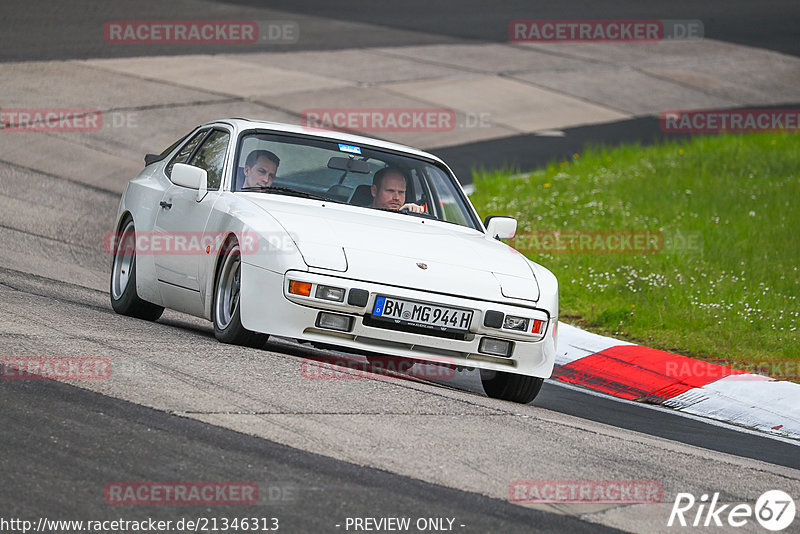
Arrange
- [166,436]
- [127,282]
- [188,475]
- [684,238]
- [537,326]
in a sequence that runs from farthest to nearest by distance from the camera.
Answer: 1. [684,238]
2. [127,282]
3. [537,326]
4. [166,436]
5. [188,475]

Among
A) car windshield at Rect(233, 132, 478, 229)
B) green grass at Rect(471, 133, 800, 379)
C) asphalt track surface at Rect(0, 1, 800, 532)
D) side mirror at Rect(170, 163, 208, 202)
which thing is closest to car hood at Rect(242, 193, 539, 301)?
car windshield at Rect(233, 132, 478, 229)

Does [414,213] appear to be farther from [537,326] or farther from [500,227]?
[537,326]

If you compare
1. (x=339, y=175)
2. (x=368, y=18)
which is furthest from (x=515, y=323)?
(x=368, y=18)

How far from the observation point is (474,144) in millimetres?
19641

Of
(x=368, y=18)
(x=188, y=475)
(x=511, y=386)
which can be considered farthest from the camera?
(x=368, y=18)

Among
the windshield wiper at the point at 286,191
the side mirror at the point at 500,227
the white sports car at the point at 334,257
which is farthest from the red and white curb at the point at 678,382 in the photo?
the windshield wiper at the point at 286,191

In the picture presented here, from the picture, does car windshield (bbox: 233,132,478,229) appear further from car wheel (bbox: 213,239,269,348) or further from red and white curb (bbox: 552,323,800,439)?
red and white curb (bbox: 552,323,800,439)

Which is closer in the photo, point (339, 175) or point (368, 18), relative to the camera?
point (339, 175)

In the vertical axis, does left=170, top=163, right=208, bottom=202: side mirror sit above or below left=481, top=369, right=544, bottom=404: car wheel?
above

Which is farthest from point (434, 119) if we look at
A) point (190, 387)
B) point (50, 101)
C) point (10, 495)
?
point (10, 495)

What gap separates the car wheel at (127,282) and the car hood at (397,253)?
1511 mm

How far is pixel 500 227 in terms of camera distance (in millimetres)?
8445

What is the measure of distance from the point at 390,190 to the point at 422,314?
163cm

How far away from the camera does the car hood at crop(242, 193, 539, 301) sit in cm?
700
